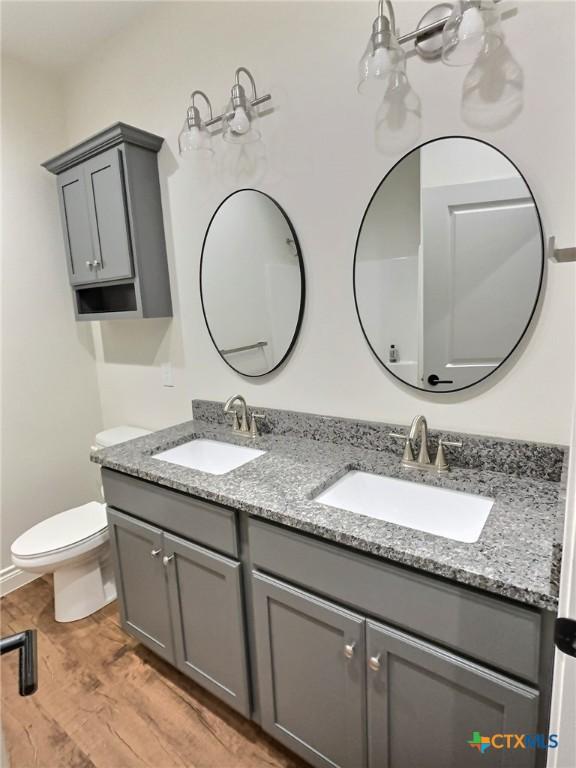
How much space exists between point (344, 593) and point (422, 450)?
528 mm

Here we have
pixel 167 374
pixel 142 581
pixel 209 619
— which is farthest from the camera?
pixel 167 374

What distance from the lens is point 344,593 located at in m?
1.10

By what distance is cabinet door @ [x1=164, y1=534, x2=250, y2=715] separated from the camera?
4.52ft

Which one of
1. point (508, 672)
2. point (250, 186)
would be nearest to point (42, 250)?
point (250, 186)

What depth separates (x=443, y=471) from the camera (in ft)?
4.46

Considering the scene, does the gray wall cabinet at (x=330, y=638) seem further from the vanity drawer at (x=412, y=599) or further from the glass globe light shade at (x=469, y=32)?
the glass globe light shade at (x=469, y=32)

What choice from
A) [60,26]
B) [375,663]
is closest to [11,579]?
[375,663]

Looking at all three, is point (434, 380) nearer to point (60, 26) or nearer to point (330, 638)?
point (330, 638)

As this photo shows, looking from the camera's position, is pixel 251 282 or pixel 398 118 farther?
pixel 251 282

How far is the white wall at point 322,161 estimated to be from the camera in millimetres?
1167

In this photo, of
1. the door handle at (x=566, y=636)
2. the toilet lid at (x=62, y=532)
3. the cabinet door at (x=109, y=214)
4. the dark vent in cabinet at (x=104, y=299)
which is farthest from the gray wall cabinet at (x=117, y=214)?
the door handle at (x=566, y=636)

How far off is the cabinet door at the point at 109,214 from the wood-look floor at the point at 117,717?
5.70 ft

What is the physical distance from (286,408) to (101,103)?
76.7 inches

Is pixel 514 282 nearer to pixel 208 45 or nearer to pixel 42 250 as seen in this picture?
pixel 208 45
